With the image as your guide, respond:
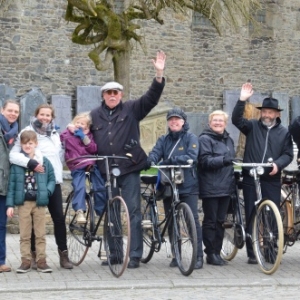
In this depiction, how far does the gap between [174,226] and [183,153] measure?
2.84ft

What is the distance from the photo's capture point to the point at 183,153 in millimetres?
11094

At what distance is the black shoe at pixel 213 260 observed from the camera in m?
11.3

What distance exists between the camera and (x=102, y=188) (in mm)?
10781

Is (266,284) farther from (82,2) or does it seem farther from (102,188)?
(82,2)

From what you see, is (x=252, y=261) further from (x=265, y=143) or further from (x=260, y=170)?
(x=265, y=143)

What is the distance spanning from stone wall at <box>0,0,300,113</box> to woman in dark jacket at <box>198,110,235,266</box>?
15.8 metres

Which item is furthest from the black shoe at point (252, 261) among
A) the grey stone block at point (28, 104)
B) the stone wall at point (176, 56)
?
the stone wall at point (176, 56)

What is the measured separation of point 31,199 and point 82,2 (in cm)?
666

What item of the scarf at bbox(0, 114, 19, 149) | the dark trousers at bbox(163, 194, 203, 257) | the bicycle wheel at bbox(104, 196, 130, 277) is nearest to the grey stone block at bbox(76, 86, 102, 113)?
the dark trousers at bbox(163, 194, 203, 257)

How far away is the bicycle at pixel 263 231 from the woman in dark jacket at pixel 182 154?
1.56 ft

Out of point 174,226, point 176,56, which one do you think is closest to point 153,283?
point 174,226

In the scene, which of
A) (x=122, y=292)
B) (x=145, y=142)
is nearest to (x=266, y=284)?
(x=122, y=292)

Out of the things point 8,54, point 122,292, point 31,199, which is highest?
point 8,54

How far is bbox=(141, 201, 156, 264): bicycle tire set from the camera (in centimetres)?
1102
